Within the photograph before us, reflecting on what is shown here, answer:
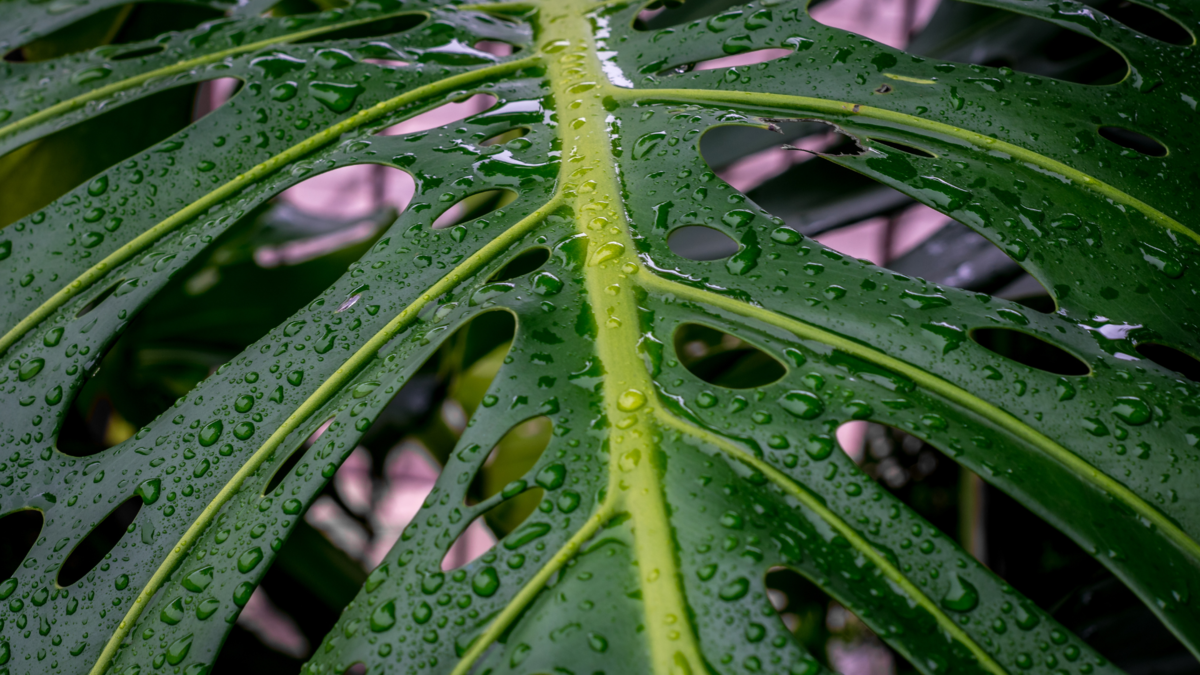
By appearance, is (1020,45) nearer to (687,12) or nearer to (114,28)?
(687,12)

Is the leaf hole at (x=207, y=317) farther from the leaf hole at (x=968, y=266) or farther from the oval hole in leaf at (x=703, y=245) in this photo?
the leaf hole at (x=968, y=266)

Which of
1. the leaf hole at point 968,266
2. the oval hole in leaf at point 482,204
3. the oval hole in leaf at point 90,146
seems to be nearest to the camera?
the leaf hole at point 968,266

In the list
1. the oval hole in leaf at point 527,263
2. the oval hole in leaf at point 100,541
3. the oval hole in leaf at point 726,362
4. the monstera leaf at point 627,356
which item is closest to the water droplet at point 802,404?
the monstera leaf at point 627,356

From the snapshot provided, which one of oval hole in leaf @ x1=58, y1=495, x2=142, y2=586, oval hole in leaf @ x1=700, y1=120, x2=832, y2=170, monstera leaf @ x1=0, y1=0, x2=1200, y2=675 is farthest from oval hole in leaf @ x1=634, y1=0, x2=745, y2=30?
oval hole in leaf @ x1=58, y1=495, x2=142, y2=586

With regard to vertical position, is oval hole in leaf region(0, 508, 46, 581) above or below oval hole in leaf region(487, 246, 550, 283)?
below

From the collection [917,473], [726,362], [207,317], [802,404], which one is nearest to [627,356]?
[802,404]

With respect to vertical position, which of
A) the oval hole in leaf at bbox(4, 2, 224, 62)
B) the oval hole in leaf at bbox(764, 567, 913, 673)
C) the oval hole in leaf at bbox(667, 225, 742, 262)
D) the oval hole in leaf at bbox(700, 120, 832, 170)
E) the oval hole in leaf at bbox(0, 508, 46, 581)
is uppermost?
the oval hole in leaf at bbox(4, 2, 224, 62)

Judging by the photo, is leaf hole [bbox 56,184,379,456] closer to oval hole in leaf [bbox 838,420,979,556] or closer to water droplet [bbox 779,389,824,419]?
water droplet [bbox 779,389,824,419]
